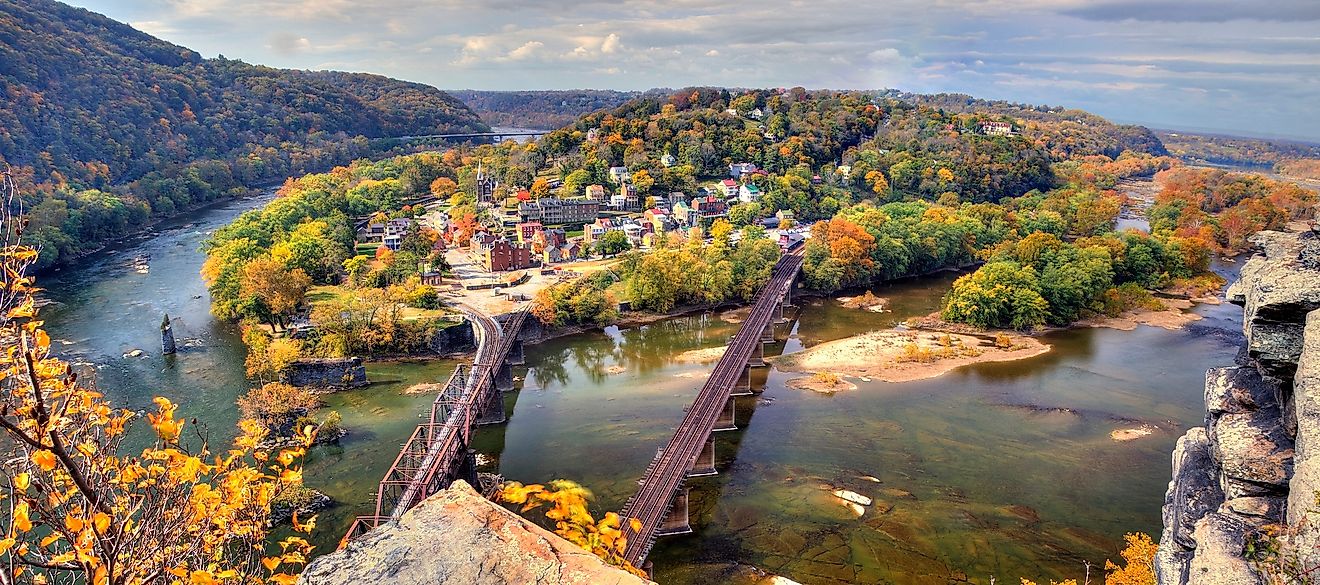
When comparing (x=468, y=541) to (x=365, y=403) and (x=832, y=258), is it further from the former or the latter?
(x=832, y=258)

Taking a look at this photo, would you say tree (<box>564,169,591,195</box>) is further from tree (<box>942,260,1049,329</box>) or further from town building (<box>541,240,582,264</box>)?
tree (<box>942,260,1049,329</box>)

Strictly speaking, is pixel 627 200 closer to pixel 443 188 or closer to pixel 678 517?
pixel 443 188

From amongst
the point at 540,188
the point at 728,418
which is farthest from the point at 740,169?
the point at 728,418

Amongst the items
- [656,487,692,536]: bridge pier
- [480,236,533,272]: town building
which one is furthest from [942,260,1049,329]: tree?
[480,236,533,272]: town building

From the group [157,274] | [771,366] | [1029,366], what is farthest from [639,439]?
[157,274]

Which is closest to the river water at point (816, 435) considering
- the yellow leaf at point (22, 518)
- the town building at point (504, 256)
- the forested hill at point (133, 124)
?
the town building at point (504, 256)

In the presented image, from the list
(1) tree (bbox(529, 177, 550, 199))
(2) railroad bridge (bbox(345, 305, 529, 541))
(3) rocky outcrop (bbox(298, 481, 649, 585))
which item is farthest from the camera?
(1) tree (bbox(529, 177, 550, 199))
